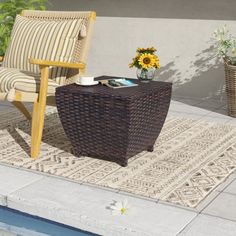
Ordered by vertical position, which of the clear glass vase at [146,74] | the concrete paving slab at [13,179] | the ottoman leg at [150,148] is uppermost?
the clear glass vase at [146,74]

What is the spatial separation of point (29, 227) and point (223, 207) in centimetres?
104

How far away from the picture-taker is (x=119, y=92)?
319 cm

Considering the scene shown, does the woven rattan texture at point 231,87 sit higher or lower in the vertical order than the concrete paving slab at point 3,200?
higher

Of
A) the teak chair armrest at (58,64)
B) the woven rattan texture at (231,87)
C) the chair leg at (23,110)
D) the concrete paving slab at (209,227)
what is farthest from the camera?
the woven rattan texture at (231,87)

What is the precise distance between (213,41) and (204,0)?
0.47m

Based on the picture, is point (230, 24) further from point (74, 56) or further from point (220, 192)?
point (220, 192)

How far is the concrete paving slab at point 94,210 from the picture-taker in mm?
2346

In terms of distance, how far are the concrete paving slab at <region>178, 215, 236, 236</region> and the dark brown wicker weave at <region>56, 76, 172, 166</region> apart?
2.85 ft

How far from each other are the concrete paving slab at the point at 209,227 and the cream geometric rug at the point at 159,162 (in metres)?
0.21

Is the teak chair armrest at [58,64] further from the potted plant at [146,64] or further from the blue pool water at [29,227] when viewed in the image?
the blue pool water at [29,227]

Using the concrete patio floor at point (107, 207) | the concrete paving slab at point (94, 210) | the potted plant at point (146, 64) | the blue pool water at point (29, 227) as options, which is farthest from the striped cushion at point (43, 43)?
the blue pool water at point (29, 227)

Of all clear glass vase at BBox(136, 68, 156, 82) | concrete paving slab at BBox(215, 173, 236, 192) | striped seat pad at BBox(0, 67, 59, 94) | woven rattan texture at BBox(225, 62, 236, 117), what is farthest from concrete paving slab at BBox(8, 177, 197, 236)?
woven rattan texture at BBox(225, 62, 236, 117)

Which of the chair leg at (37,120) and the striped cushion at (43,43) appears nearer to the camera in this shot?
the chair leg at (37,120)

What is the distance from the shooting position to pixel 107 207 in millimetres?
2572
